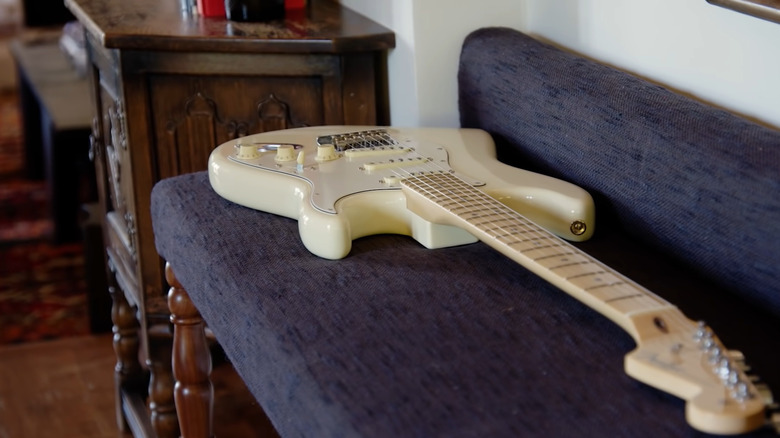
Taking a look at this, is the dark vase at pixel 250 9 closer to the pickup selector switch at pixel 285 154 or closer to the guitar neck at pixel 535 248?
the pickup selector switch at pixel 285 154

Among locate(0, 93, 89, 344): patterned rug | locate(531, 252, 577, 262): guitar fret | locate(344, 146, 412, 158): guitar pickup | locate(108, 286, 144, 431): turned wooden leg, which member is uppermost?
locate(344, 146, 412, 158): guitar pickup

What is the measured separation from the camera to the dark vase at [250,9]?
5.76ft

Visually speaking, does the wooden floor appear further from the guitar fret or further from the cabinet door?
the guitar fret

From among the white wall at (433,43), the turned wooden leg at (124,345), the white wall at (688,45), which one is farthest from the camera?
the turned wooden leg at (124,345)

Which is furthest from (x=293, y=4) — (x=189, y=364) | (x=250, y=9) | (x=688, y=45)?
(x=688, y=45)

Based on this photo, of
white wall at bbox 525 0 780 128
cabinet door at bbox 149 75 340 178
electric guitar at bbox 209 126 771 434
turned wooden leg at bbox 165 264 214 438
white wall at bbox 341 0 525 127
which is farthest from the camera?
cabinet door at bbox 149 75 340 178

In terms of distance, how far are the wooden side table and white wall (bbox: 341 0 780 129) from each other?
7 centimetres

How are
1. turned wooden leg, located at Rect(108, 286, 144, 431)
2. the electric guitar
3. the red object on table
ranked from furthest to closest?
turned wooden leg, located at Rect(108, 286, 144, 431) → the red object on table → the electric guitar

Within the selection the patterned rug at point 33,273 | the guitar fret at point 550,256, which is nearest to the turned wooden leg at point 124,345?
the patterned rug at point 33,273

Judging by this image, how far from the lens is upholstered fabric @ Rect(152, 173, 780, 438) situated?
2.84 ft

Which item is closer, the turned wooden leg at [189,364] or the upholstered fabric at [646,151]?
the upholstered fabric at [646,151]

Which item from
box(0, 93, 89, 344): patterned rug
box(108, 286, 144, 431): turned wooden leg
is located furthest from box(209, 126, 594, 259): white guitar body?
box(0, 93, 89, 344): patterned rug

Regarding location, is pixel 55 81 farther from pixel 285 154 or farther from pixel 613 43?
pixel 613 43

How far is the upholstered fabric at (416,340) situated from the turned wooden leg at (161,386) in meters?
0.54
